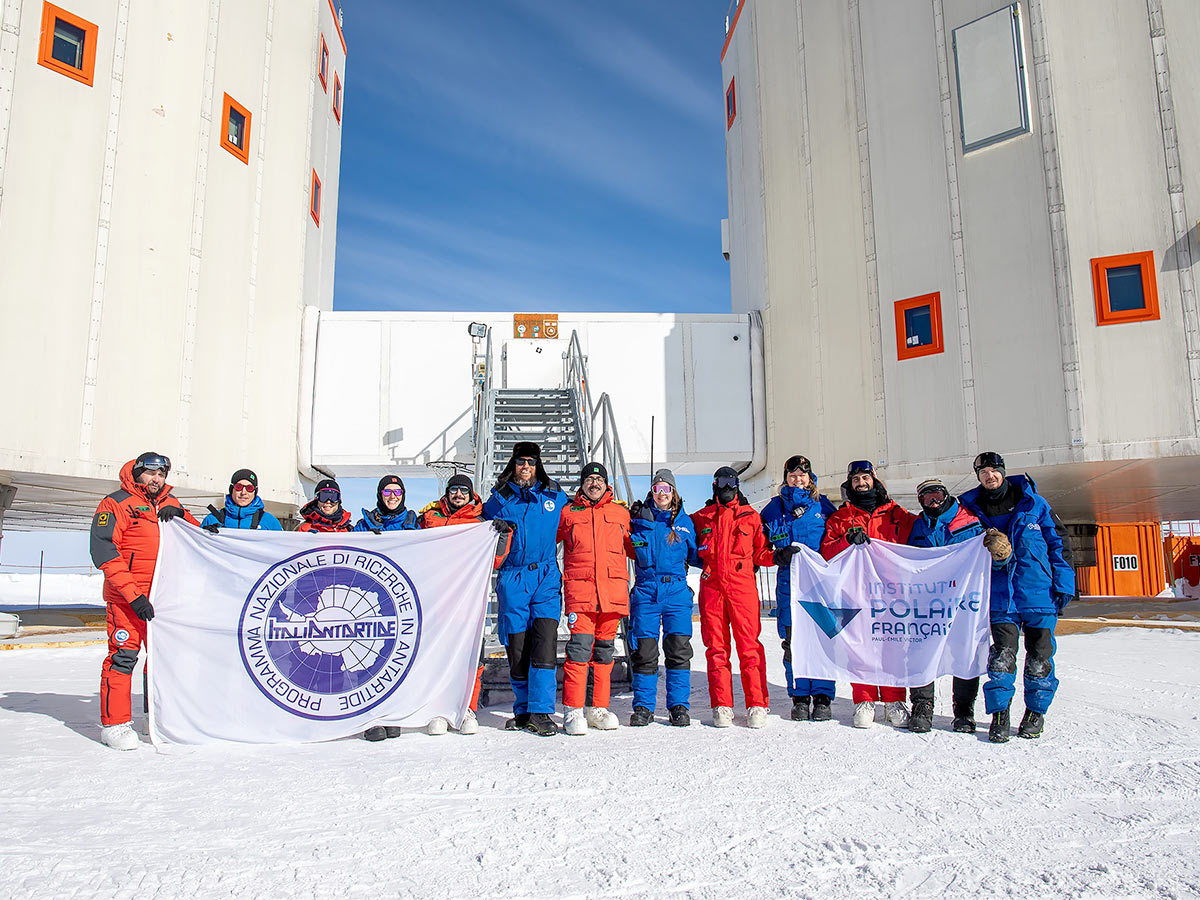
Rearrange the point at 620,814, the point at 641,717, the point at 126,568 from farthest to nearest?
the point at 641,717 → the point at 126,568 → the point at 620,814

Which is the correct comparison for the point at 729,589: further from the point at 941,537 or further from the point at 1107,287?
the point at 1107,287

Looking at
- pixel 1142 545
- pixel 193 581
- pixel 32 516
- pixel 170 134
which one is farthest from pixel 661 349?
pixel 1142 545

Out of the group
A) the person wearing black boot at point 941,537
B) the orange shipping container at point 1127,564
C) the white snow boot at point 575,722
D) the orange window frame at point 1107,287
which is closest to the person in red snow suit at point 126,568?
the white snow boot at point 575,722

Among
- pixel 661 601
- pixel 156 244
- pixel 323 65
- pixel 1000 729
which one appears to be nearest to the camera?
pixel 1000 729

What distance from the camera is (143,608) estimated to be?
4.73 metres

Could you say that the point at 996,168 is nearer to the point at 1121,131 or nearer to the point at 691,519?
the point at 1121,131

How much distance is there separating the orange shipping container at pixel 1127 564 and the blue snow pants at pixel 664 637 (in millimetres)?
22291

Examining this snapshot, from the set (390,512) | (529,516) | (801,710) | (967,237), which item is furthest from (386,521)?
(967,237)

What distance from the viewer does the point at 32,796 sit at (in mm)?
3570

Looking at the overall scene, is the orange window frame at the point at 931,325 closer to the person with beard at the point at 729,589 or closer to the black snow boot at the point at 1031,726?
the person with beard at the point at 729,589

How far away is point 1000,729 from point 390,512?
418cm

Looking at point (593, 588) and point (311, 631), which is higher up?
point (593, 588)

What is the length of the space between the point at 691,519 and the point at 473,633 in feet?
5.61

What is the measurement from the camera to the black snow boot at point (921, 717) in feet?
16.4
